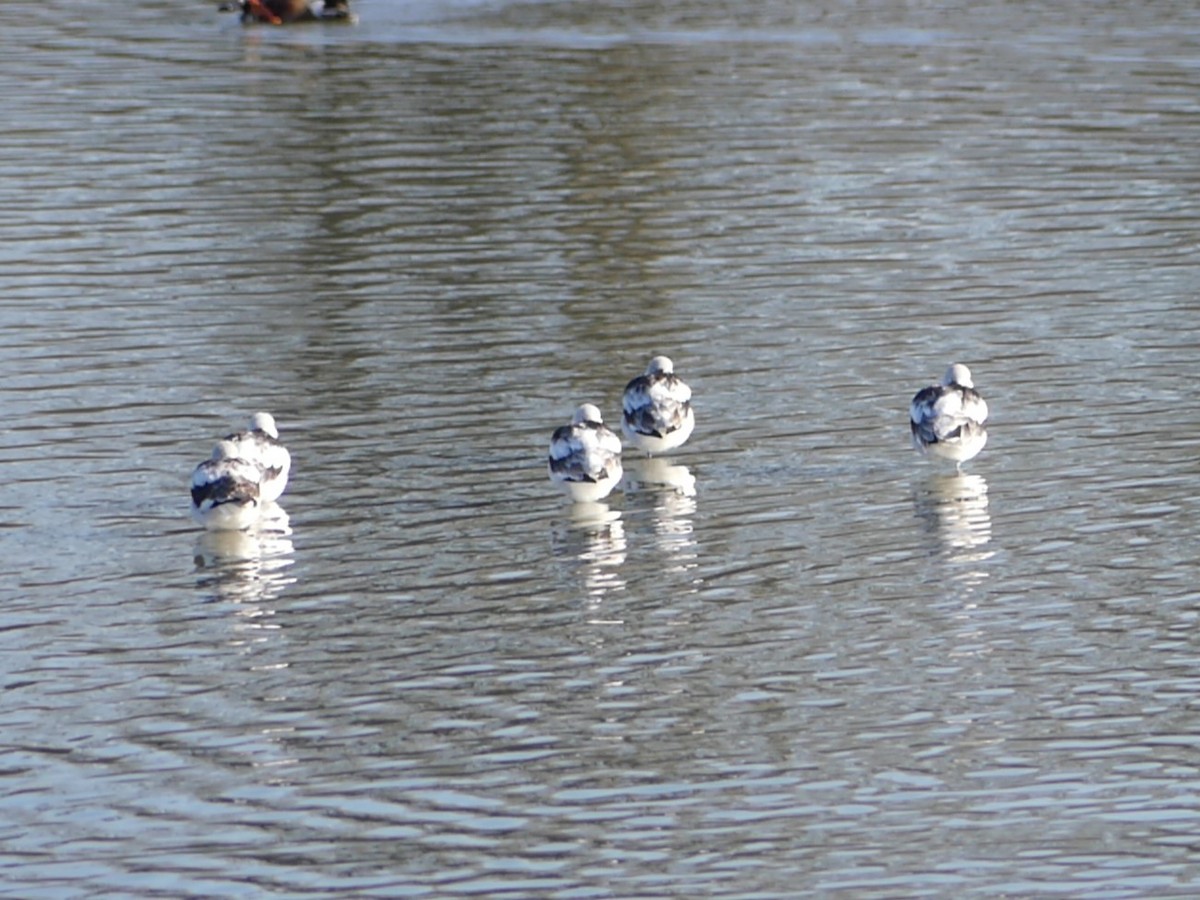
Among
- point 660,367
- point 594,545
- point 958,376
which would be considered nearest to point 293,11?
point 660,367

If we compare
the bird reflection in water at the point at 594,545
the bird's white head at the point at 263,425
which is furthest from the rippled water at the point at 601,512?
the bird's white head at the point at 263,425

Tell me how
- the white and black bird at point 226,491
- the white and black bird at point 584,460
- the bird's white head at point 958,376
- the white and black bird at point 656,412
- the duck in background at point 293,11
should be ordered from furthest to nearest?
1. the duck in background at point 293,11
2. the bird's white head at point 958,376
3. the white and black bird at point 656,412
4. the white and black bird at point 584,460
5. the white and black bird at point 226,491

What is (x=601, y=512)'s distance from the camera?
1694cm

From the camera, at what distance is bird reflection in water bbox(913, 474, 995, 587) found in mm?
15514

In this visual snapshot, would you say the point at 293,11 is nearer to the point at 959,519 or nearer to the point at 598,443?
the point at 598,443

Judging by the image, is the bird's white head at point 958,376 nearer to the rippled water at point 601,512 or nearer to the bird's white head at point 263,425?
the rippled water at point 601,512

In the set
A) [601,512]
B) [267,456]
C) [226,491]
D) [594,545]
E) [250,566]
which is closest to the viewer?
[250,566]

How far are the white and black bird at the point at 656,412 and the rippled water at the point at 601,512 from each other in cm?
30

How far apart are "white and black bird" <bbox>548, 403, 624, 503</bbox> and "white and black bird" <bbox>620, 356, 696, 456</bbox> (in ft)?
2.79

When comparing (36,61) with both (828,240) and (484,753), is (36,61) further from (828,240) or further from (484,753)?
(484,753)

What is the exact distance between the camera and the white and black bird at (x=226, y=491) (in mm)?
15805

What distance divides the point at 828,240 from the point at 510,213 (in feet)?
12.9

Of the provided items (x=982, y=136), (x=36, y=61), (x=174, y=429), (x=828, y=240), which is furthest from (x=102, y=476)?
(x=36, y=61)

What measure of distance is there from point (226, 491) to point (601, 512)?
269 cm
